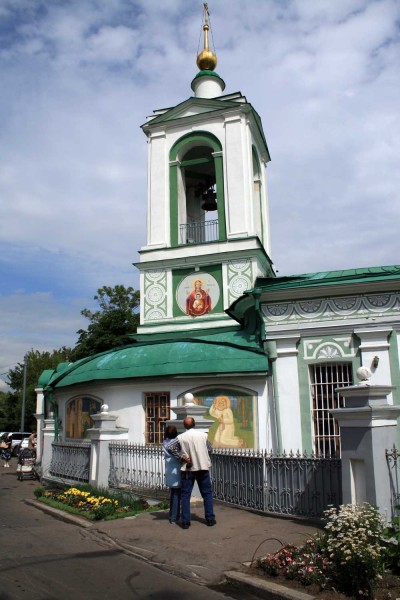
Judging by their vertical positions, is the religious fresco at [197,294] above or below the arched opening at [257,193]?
below

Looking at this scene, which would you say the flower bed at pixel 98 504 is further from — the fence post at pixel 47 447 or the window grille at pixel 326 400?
the window grille at pixel 326 400

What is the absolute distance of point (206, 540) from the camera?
25.1 ft

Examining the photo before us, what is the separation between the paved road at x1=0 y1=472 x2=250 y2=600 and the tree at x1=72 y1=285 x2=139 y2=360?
26937 millimetres

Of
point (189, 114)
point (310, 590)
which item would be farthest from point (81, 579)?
point (189, 114)

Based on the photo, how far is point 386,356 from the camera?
13344 mm

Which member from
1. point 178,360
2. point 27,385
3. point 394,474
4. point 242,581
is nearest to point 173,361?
point 178,360

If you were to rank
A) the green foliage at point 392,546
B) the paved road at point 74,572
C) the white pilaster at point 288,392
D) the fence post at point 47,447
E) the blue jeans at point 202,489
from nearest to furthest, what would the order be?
the paved road at point 74,572 → the green foliage at point 392,546 → the blue jeans at point 202,489 → the white pilaster at point 288,392 → the fence post at point 47,447

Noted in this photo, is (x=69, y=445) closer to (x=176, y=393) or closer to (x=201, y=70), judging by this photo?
(x=176, y=393)

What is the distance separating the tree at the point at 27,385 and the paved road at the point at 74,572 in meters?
46.8

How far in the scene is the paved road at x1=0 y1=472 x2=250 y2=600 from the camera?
5617 mm

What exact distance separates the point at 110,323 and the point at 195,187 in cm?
1770

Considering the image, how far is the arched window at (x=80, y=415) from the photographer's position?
16.4 metres

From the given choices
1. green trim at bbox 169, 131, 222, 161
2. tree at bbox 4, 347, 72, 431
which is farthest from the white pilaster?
tree at bbox 4, 347, 72, 431

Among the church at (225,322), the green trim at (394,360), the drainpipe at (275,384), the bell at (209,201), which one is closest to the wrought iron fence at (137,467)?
the church at (225,322)
